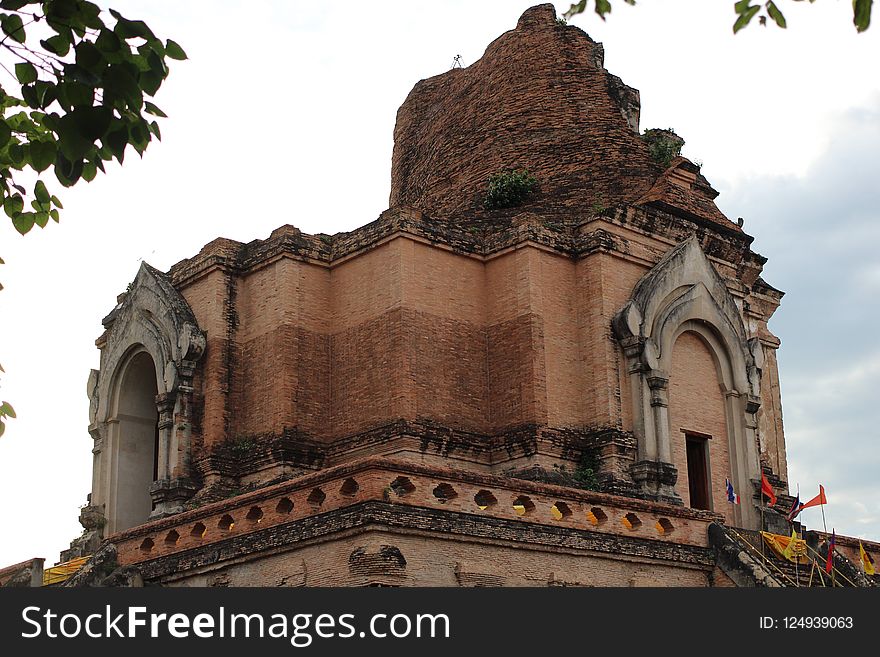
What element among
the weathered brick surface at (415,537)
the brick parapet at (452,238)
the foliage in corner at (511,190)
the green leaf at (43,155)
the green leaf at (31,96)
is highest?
the foliage in corner at (511,190)

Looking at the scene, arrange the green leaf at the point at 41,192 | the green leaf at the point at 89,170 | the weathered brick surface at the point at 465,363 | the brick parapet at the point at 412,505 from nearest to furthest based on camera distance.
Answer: the green leaf at the point at 89,170
the green leaf at the point at 41,192
the brick parapet at the point at 412,505
the weathered brick surface at the point at 465,363

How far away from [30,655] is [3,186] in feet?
12.7

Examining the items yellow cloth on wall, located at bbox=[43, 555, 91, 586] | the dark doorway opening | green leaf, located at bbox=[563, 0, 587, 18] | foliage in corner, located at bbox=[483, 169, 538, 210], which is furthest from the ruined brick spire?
green leaf, located at bbox=[563, 0, 587, 18]

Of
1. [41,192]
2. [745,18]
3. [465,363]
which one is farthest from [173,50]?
[465,363]

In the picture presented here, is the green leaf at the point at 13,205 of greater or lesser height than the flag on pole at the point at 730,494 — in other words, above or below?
below

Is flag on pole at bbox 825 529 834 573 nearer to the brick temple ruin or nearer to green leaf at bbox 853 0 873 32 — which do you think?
the brick temple ruin

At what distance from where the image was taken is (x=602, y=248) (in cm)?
2008

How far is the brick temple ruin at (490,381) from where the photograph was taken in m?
17.0

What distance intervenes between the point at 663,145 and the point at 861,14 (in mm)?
15892

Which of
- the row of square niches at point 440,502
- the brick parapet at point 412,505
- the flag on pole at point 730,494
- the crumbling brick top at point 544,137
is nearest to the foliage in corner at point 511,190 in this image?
the crumbling brick top at point 544,137

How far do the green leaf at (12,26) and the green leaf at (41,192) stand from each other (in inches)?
50.5

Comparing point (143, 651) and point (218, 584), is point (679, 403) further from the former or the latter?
point (143, 651)

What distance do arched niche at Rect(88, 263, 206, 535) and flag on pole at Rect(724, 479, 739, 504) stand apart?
8.00 metres

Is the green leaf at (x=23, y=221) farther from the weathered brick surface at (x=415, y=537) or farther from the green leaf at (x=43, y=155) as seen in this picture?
the weathered brick surface at (x=415, y=537)
